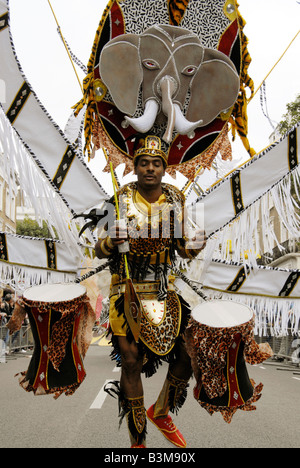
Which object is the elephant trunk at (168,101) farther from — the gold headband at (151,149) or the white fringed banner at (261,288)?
the white fringed banner at (261,288)

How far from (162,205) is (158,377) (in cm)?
Answer: 510

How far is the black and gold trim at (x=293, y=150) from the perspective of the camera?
3.24 meters

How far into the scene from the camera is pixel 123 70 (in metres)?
3.14

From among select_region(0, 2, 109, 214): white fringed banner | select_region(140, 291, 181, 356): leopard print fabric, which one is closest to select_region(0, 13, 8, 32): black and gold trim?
select_region(0, 2, 109, 214): white fringed banner

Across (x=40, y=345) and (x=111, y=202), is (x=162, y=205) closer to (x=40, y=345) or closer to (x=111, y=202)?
(x=111, y=202)

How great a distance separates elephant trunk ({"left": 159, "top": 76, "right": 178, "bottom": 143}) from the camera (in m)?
2.98

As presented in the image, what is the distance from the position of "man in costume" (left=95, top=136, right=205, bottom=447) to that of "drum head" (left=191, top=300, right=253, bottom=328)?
153 millimetres

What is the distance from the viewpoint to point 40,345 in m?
2.75

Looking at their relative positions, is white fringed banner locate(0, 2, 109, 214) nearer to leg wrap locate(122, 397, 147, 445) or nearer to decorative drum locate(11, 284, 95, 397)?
decorative drum locate(11, 284, 95, 397)

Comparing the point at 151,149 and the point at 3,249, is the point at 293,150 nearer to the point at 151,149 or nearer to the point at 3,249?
the point at 151,149

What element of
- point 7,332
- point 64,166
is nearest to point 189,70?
point 64,166

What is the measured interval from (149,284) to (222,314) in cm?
46

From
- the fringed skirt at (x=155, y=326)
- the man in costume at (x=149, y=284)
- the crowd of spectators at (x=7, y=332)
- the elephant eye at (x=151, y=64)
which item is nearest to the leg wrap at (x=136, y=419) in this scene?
the man in costume at (x=149, y=284)
